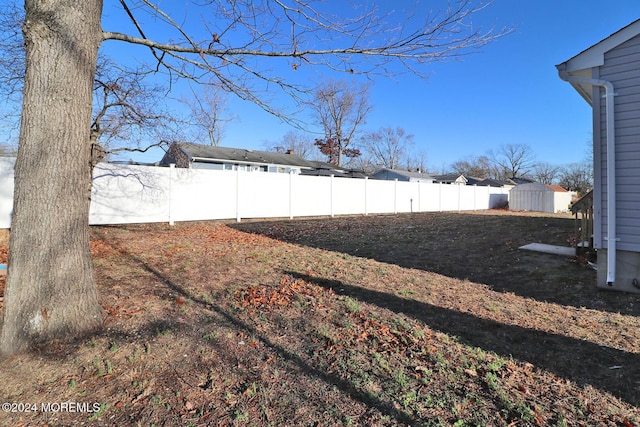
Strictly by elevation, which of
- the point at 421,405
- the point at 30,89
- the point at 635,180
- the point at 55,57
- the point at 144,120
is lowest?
the point at 421,405

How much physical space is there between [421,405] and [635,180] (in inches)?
181

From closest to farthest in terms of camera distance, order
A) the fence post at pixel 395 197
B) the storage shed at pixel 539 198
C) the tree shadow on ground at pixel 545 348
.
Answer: the tree shadow on ground at pixel 545 348 < the fence post at pixel 395 197 < the storage shed at pixel 539 198

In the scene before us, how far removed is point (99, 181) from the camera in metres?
9.59

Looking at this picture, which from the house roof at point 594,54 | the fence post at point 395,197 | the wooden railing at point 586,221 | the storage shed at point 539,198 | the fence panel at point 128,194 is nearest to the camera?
the house roof at point 594,54

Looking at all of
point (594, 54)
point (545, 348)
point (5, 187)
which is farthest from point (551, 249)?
point (5, 187)

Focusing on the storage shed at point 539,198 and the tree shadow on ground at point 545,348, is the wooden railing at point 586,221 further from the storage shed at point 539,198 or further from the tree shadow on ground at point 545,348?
the storage shed at point 539,198

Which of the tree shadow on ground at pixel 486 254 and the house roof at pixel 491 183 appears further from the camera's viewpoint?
the house roof at pixel 491 183

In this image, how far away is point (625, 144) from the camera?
4566mm

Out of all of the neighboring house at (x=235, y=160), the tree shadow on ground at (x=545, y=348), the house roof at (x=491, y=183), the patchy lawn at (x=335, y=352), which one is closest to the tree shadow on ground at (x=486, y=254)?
the patchy lawn at (x=335, y=352)

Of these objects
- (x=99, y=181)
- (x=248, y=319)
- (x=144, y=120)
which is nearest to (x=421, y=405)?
(x=248, y=319)

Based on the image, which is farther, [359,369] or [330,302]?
[330,302]

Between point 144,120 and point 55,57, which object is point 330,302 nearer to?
point 55,57

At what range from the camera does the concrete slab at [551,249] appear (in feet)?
21.6

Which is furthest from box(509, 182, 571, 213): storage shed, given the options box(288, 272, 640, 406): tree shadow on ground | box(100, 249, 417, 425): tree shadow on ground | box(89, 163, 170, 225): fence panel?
box(100, 249, 417, 425): tree shadow on ground
